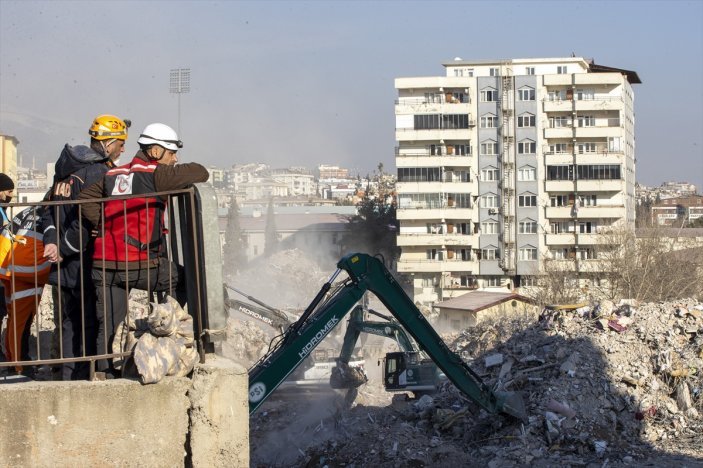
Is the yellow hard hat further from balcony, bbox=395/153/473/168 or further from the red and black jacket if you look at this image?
balcony, bbox=395/153/473/168

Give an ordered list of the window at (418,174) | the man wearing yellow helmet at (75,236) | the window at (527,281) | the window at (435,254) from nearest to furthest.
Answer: the man wearing yellow helmet at (75,236), the window at (527,281), the window at (435,254), the window at (418,174)

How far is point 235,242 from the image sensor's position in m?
77.1

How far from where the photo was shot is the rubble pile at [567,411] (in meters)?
13.2

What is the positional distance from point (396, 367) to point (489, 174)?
49.3m

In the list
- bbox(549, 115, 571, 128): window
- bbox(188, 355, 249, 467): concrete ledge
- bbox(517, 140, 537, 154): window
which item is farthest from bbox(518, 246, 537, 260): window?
bbox(188, 355, 249, 467): concrete ledge

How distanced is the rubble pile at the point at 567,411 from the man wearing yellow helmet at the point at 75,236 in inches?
336

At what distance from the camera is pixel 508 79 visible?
65062 mm

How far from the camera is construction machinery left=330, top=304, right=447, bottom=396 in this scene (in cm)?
1867

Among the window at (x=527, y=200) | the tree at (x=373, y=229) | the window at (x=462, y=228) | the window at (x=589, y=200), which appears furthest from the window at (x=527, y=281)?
the tree at (x=373, y=229)

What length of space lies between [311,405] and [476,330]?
17.0 feet

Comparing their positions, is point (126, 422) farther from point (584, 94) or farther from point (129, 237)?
point (584, 94)

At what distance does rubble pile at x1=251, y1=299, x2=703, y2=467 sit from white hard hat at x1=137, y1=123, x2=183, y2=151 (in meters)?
8.77

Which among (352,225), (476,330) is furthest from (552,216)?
(476,330)

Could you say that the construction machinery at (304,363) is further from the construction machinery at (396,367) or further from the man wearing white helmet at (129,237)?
the man wearing white helmet at (129,237)
